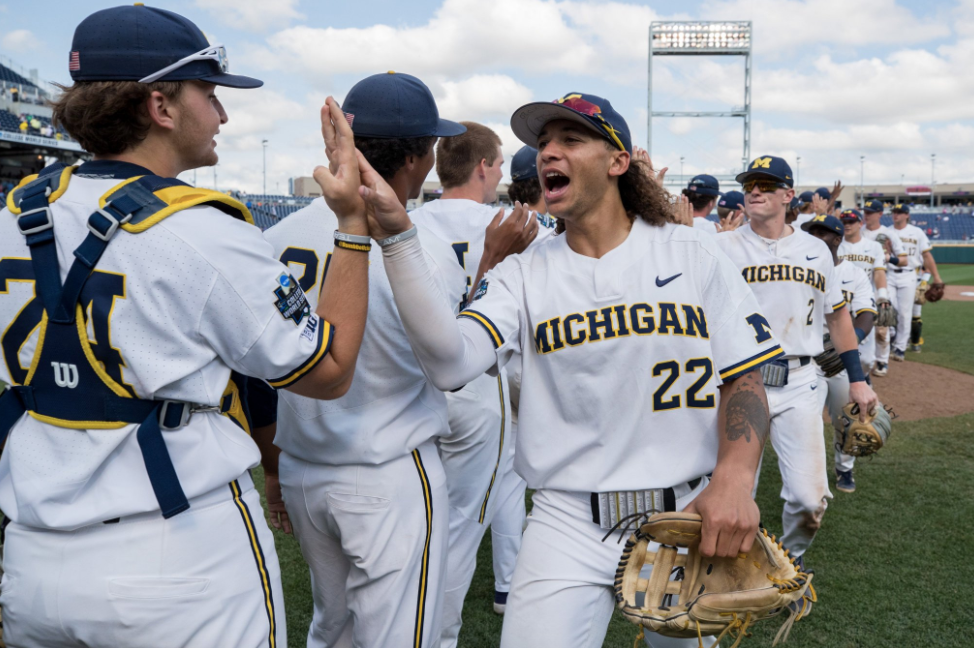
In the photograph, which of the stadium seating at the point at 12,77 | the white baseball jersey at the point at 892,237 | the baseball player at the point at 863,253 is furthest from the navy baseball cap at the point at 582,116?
the stadium seating at the point at 12,77

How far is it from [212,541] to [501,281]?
53.7 inches

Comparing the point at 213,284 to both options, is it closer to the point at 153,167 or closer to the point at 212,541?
the point at 153,167

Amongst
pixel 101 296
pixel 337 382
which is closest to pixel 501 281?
pixel 337 382

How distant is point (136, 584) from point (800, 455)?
4104 mm

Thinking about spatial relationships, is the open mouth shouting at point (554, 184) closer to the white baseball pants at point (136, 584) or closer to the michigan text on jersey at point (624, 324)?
the michigan text on jersey at point (624, 324)

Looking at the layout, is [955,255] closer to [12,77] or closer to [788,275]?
[788,275]

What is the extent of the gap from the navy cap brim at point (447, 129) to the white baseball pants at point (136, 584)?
5.06 feet

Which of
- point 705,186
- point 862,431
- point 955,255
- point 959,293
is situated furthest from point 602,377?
point 955,255

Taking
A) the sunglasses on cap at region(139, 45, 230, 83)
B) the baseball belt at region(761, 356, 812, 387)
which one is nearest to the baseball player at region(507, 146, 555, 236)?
the baseball belt at region(761, 356, 812, 387)

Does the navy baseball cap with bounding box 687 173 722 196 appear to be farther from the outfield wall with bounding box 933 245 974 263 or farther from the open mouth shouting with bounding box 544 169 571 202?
the outfield wall with bounding box 933 245 974 263

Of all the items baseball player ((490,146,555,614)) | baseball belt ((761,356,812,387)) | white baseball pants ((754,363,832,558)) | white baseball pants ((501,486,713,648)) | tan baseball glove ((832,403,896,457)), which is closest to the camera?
white baseball pants ((501,486,713,648))

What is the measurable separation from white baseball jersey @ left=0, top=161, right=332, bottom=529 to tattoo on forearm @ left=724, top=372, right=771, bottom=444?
141 centimetres

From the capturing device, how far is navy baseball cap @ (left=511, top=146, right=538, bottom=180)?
5215 millimetres

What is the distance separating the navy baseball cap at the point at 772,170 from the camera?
5.35m
